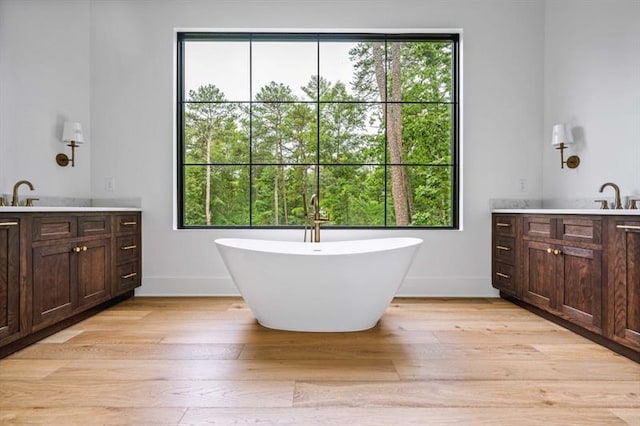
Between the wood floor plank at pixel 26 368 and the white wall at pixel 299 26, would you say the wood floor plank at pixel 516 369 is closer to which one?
the white wall at pixel 299 26

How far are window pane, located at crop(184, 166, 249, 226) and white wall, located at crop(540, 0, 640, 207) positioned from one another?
10.1 ft

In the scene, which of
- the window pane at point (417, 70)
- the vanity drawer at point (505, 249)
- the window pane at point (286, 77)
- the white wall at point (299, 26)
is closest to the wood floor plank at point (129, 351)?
the white wall at point (299, 26)

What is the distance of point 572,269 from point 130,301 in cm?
317

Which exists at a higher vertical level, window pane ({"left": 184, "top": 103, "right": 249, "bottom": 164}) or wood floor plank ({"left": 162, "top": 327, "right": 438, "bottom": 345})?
window pane ({"left": 184, "top": 103, "right": 249, "bottom": 164})

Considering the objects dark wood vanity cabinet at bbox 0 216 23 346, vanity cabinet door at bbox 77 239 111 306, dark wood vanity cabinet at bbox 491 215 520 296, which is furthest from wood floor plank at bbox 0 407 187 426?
dark wood vanity cabinet at bbox 491 215 520 296

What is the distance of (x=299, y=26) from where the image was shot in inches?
133

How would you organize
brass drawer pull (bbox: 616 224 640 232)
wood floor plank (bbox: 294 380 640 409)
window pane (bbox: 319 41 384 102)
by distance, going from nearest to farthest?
wood floor plank (bbox: 294 380 640 409)
brass drawer pull (bbox: 616 224 640 232)
window pane (bbox: 319 41 384 102)

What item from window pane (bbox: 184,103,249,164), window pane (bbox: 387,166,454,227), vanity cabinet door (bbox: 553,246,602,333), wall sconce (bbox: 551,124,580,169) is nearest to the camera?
vanity cabinet door (bbox: 553,246,602,333)

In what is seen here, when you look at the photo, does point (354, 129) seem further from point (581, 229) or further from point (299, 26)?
point (581, 229)

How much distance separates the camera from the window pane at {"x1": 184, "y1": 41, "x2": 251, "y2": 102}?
4477mm

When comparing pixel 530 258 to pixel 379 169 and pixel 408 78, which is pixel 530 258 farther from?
pixel 408 78

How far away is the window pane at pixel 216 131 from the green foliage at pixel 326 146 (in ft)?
0.04

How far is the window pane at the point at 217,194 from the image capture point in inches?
181

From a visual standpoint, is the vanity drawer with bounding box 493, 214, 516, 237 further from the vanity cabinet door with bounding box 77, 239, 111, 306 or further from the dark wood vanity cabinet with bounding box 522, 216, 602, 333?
the vanity cabinet door with bounding box 77, 239, 111, 306
